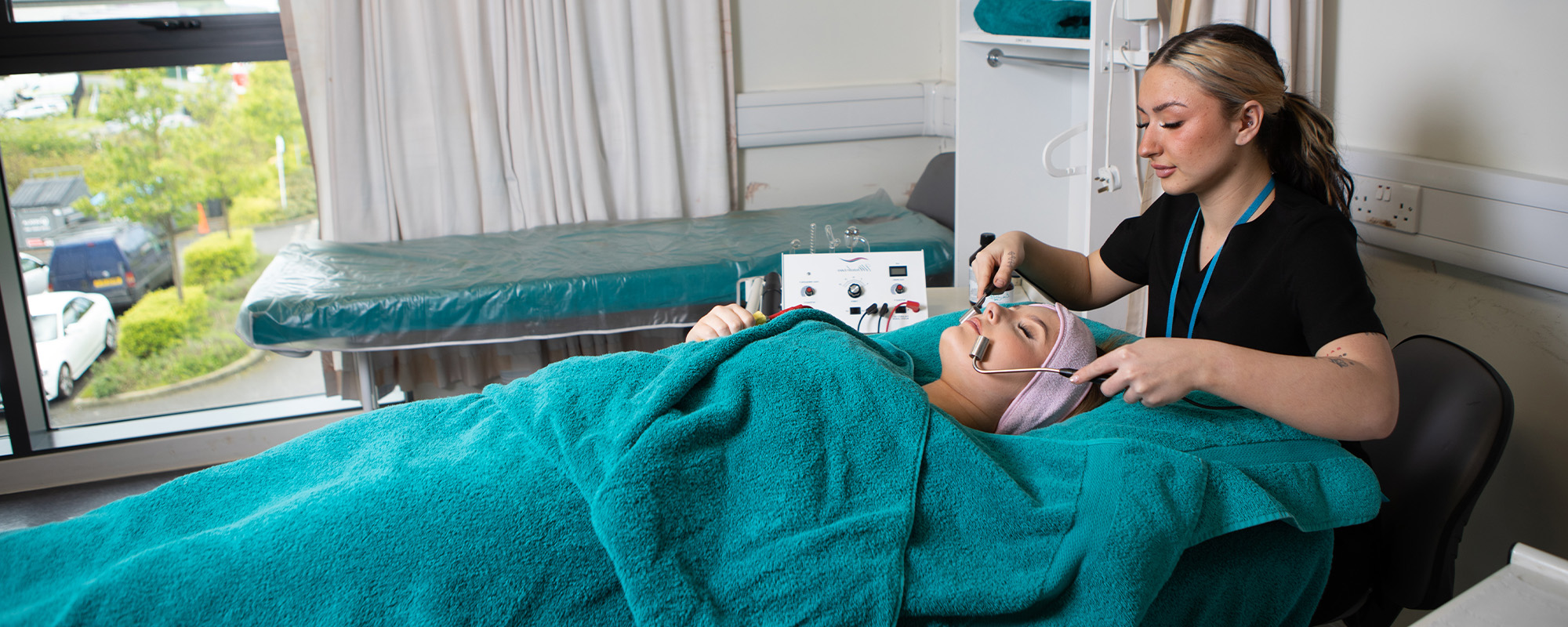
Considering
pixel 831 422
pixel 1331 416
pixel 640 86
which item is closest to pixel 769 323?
pixel 831 422

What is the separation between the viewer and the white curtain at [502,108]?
9.20 ft

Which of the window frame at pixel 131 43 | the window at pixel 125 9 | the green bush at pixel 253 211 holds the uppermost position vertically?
the window at pixel 125 9

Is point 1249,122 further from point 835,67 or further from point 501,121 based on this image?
point 501,121

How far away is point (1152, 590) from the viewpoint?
3.00 feet

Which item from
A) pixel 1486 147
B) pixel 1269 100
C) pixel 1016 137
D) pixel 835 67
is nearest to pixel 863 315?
pixel 1269 100

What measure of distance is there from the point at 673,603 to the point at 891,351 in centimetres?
71

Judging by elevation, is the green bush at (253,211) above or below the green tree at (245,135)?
below

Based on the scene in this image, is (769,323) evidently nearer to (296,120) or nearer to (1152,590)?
(1152,590)

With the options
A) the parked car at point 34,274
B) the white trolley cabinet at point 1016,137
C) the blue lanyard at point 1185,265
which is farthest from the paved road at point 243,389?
the blue lanyard at point 1185,265

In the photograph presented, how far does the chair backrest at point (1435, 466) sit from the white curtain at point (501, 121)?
186 centimetres

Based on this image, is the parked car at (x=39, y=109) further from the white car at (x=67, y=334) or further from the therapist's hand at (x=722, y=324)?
the therapist's hand at (x=722, y=324)

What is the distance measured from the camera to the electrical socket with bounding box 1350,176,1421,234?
1.53 meters

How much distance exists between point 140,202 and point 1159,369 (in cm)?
349

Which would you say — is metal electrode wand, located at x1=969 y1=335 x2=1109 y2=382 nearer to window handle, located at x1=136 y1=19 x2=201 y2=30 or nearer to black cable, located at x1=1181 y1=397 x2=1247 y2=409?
black cable, located at x1=1181 y1=397 x2=1247 y2=409
